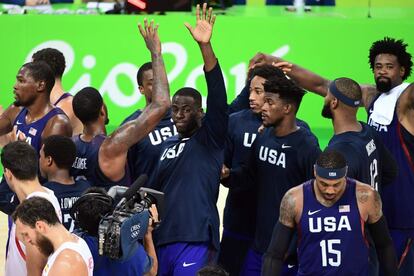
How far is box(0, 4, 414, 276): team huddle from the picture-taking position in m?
7.03

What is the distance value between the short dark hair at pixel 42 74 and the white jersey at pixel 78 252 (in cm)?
300

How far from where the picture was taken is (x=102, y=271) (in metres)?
6.63

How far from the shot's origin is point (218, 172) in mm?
8219

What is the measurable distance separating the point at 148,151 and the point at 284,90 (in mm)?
1277

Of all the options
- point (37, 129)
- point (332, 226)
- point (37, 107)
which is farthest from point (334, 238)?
point (37, 107)

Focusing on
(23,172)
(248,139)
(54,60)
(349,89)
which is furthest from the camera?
(54,60)

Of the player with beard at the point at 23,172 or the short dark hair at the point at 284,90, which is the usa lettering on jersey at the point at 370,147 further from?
the player with beard at the point at 23,172

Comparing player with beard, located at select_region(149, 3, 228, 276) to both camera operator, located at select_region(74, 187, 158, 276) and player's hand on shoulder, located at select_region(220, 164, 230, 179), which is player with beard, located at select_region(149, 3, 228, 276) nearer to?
player's hand on shoulder, located at select_region(220, 164, 230, 179)

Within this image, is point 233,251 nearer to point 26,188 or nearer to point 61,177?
point 61,177

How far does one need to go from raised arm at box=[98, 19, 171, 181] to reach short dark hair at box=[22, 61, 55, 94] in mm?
1268

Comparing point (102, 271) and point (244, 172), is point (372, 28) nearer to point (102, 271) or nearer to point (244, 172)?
point (244, 172)

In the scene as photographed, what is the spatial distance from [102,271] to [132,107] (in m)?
9.08

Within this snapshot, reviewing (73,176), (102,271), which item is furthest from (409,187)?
(102,271)

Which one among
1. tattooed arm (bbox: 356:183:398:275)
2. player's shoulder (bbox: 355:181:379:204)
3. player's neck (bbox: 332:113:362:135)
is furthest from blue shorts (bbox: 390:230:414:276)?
player's shoulder (bbox: 355:181:379:204)
